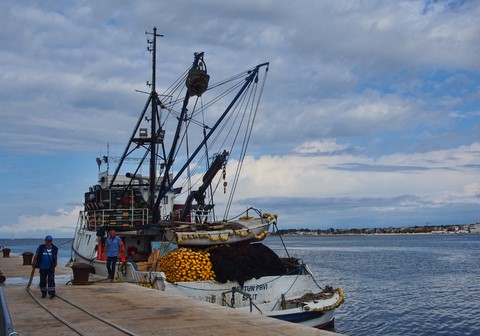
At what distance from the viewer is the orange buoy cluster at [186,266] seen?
56.0ft

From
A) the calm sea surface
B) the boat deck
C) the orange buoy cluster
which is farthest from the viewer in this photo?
the calm sea surface

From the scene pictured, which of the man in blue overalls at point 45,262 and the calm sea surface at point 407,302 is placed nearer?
the man in blue overalls at point 45,262

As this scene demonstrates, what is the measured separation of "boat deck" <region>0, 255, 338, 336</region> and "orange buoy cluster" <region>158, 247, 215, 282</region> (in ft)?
6.64

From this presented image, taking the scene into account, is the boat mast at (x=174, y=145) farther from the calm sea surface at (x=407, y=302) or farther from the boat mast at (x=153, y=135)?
the calm sea surface at (x=407, y=302)

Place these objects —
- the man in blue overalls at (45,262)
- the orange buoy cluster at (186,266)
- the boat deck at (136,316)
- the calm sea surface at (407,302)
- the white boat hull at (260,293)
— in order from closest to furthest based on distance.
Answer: the boat deck at (136,316)
the man in blue overalls at (45,262)
the white boat hull at (260,293)
the orange buoy cluster at (186,266)
the calm sea surface at (407,302)

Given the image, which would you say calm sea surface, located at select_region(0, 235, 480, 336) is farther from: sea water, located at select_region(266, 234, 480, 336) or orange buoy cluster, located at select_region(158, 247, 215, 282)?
orange buoy cluster, located at select_region(158, 247, 215, 282)

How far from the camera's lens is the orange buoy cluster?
17078 millimetres

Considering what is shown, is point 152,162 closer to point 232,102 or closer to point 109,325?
point 232,102

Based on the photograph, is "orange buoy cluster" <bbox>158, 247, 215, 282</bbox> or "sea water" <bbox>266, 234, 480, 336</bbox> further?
"sea water" <bbox>266, 234, 480, 336</bbox>

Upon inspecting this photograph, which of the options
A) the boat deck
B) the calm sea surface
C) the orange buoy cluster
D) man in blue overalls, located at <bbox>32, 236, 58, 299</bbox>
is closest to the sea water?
the calm sea surface

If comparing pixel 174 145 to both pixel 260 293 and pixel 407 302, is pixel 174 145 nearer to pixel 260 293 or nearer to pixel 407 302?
pixel 260 293

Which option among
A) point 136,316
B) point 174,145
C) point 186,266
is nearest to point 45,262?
point 136,316

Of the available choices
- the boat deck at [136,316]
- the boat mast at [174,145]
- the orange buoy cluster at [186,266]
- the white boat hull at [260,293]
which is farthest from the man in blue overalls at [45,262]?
the boat mast at [174,145]

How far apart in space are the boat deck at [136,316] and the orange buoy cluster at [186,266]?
202 centimetres
